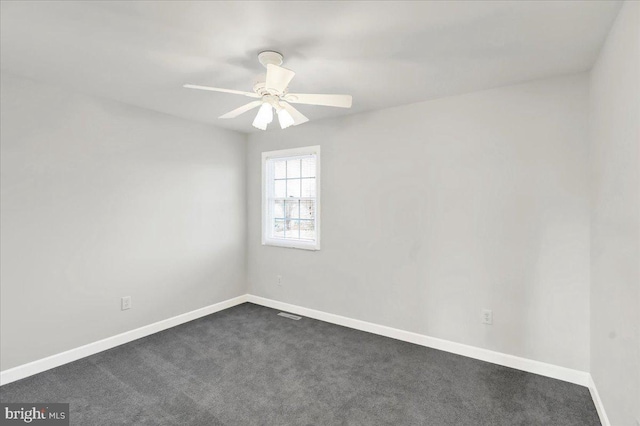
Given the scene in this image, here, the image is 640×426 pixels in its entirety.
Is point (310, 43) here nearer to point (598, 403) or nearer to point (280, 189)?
point (280, 189)

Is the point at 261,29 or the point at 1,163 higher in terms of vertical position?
the point at 261,29

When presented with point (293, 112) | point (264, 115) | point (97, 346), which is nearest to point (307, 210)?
point (293, 112)

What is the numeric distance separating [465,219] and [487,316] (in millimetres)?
885

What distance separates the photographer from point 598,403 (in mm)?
2166

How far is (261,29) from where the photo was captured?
6.28 feet

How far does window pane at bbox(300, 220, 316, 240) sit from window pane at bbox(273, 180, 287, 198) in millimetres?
494

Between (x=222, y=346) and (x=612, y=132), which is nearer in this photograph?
(x=612, y=132)

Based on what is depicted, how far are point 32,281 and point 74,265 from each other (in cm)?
31

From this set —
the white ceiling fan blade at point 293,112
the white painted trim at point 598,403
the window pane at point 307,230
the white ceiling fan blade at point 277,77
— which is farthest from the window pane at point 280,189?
the white painted trim at point 598,403

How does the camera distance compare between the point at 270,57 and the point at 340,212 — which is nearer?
the point at 270,57

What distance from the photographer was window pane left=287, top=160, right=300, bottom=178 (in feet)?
14.0

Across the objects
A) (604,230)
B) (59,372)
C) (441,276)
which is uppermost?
(604,230)

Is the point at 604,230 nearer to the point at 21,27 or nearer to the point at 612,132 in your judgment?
the point at 612,132

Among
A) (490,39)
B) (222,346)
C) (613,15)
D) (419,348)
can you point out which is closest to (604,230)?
(613,15)
